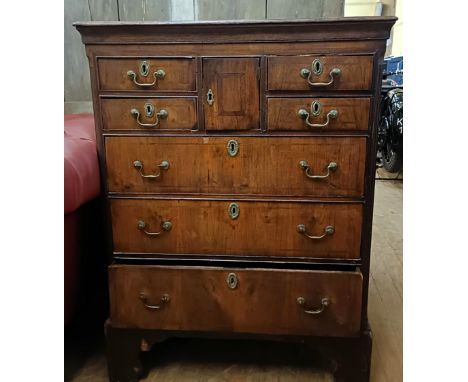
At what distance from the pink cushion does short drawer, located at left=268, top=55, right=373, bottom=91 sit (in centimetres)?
52

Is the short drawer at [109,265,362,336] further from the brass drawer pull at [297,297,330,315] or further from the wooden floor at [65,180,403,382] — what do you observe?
the wooden floor at [65,180,403,382]

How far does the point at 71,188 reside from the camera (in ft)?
3.47

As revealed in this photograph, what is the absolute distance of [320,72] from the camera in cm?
99

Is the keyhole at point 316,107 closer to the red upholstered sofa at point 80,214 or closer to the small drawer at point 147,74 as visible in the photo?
the small drawer at point 147,74

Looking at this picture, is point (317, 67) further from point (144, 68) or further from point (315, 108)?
point (144, 68)

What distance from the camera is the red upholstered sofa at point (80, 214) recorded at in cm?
107

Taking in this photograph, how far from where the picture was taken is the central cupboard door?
39.6 inches

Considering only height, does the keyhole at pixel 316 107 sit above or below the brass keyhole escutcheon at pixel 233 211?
above

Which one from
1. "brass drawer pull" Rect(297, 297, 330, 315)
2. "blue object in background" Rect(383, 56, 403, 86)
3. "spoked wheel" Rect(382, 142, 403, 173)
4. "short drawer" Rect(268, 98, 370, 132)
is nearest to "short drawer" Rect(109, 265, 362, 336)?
"brass drawer pull" Rect(297, 297, 330, 315)

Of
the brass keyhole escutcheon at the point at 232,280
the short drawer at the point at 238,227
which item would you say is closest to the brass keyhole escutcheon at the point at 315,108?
the short drawer at the point at 238,227

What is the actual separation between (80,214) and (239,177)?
1.68 feet

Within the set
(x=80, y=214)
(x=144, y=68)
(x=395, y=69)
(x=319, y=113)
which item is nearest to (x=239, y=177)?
(x=319, y=113)

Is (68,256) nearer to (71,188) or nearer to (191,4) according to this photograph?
(71,188)

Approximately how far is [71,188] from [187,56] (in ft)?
1.43
